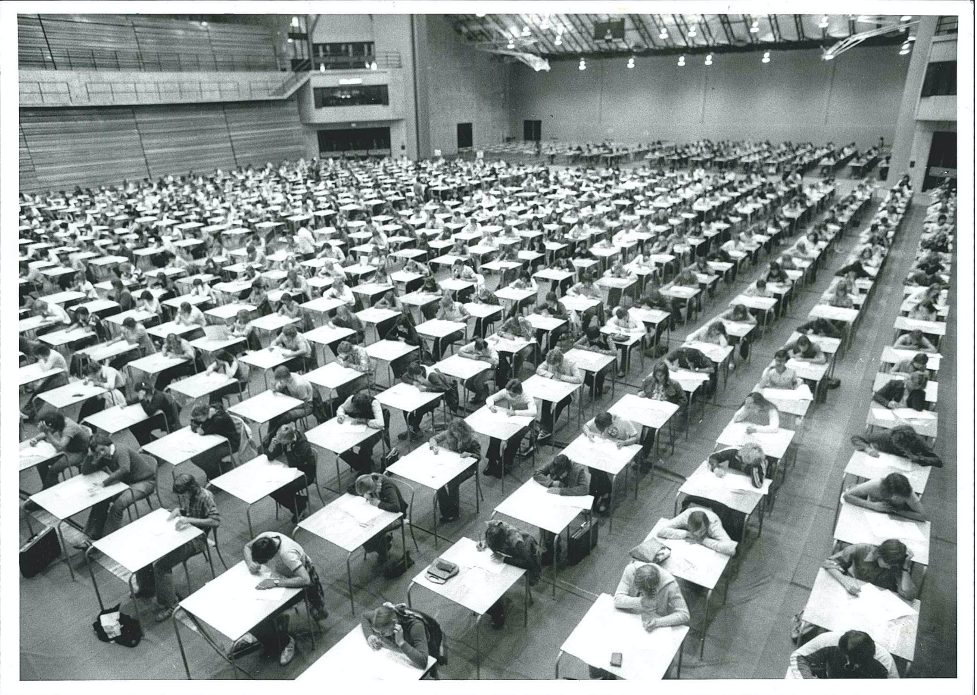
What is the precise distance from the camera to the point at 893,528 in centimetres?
514

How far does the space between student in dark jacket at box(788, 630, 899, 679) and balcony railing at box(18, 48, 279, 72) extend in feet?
109

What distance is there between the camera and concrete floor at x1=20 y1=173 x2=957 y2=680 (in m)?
5.06

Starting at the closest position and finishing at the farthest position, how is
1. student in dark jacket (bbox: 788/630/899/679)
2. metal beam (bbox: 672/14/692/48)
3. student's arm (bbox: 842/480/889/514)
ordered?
student in dark jacket (bbox: 788/630/899/679)
student's arm (bbox: 842/480/889/514)
metal beam (bbox: 672/14/692/48)

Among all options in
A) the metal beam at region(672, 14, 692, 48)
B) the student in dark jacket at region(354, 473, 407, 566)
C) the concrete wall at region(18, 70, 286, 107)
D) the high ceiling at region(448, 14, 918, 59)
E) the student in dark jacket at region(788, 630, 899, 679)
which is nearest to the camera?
the student in dark jacket at region(788, 630, 899, 679)

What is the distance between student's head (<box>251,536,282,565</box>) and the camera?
4758mm

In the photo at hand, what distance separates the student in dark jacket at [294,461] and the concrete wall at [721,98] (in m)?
41.3

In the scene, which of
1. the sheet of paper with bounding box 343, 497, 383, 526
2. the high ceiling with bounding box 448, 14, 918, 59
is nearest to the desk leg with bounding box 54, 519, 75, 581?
the sheet of paper with bounding box 343, 497, 383, 526

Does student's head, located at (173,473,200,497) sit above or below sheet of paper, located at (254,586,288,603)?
above

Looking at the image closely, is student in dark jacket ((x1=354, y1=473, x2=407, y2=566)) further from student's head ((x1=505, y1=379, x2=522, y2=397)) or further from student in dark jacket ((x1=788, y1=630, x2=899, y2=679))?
student in dark jacket ((x1=788, y1=630, x2=899, y2=679))

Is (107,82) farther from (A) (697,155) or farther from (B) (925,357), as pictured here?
(B) (925,357)

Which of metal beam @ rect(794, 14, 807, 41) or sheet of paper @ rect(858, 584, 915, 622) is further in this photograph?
metal beam @ rect(794, 14, 807, 41)

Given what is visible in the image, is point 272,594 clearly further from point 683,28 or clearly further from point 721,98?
point 721,98

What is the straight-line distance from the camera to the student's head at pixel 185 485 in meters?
5.50

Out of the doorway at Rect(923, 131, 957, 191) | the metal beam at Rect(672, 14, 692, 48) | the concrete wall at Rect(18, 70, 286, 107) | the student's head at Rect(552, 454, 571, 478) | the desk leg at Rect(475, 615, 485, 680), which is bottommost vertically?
the desk leg at Rect(475, 615, 485, 680)
